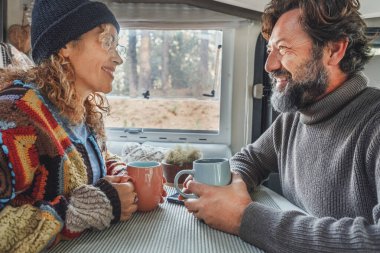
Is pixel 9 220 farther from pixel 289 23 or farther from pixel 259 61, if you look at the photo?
pixel 259 61

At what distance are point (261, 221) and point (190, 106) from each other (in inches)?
51.1

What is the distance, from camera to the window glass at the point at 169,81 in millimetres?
1942

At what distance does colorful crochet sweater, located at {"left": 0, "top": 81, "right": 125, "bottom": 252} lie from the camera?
0.69 metres

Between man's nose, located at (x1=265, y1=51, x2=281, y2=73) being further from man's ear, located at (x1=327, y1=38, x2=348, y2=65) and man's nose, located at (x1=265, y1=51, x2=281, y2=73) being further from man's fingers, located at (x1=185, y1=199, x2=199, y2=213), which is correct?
man's fingers, located at (x1=185, y1=199, x2=199, y2=213)

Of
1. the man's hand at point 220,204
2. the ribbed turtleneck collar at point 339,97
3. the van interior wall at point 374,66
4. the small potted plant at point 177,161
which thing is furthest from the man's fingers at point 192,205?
the van interior wall at point 374,66

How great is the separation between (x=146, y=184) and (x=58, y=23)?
1.51 ft

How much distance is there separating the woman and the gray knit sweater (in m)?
0.34

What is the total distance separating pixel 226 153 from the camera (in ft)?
6.13

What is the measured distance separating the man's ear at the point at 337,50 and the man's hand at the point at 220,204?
0.47 meters

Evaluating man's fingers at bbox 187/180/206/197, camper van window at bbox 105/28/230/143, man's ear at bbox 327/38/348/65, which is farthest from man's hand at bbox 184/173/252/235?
camper van window at bbox 105/28/230/143

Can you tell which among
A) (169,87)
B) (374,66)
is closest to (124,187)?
(169,87)

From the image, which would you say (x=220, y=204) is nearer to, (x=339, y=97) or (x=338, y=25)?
(x=339, y=97)

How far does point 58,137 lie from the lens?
2.75 feet

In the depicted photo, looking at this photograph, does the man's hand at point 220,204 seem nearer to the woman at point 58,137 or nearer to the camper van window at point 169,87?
the woman at point 58,137
